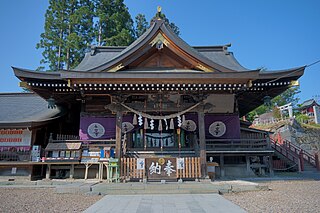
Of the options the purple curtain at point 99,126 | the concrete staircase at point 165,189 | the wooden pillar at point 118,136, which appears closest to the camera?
the concrete staircase at point 165,189

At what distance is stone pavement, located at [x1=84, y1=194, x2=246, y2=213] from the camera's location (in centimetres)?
514

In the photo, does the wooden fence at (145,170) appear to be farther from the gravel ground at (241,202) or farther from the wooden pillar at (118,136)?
the gravel ground at (241,202)

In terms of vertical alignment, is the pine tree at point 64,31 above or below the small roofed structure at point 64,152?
above

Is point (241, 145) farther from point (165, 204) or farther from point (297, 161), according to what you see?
point (165, 204)

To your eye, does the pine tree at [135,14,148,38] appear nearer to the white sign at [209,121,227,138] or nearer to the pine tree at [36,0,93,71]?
the pine tree at [36,0,93,71]

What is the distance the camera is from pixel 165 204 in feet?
18.9

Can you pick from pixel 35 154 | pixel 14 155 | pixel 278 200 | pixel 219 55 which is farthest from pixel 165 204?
pixel 219 55

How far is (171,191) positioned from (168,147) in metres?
4.77

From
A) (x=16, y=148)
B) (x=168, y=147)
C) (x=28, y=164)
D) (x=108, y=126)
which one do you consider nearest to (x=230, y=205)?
(x=168, y=147)

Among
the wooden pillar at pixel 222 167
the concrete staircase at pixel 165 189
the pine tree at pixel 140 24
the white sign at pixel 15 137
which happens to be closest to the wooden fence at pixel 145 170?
the concrete staircase at pixel 165 189

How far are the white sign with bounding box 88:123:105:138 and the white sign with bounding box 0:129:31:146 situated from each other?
10.3 ft

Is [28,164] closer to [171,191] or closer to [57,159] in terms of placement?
[57,159]

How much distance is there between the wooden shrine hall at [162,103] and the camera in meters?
8.70

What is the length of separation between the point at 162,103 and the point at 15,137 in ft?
26.7
